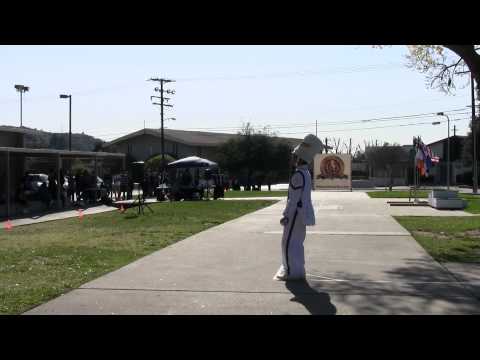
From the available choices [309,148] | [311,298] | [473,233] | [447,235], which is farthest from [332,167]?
[311,298]

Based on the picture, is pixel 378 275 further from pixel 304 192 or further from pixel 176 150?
pixel 176 150

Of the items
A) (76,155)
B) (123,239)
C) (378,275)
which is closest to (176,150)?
(76,155)

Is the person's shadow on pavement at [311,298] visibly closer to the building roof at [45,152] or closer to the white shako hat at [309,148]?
the white shako hat at [309,148]

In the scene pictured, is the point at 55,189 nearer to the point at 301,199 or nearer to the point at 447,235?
the point at 447,235

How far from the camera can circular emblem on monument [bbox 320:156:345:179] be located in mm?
52844

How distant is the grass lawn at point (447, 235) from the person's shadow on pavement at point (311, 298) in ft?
10.9

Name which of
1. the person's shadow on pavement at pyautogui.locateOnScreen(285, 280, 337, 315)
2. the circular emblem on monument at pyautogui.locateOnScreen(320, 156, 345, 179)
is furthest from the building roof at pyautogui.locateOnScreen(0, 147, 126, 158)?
the circular emblem on monument at pyautogui.locateOnScreen(320, 156, 345, 179)

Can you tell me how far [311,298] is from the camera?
24.0 ft

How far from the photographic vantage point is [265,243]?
41.7 ft

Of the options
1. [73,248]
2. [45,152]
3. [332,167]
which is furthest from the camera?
[332,167]

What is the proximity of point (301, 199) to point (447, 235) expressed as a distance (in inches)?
277
